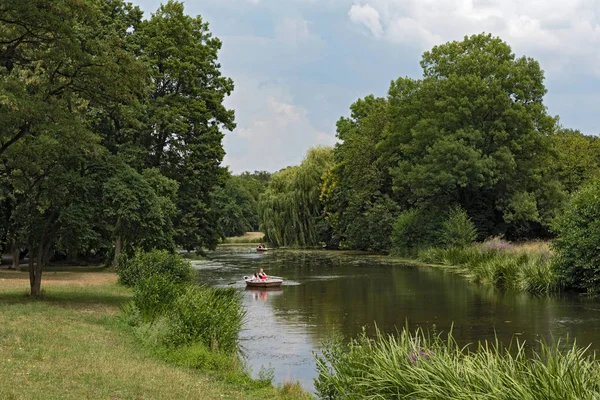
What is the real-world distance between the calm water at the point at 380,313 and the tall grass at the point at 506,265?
119cm

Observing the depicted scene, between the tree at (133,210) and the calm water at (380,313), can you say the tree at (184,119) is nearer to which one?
the calm water at (380,313)

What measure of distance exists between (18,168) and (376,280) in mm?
19689

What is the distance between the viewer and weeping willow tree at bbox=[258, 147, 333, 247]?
7112 centimetres

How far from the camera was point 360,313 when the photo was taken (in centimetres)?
2225

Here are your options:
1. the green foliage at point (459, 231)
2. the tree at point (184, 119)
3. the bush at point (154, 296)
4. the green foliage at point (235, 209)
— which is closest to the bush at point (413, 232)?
the green foliage at point (459, 231)

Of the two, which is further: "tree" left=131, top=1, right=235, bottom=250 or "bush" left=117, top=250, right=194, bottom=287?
"tree" left=131, top=1, right=235, bottom=250

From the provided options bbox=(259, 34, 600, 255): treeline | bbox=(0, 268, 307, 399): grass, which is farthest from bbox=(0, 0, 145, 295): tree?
bbox=(259, 34, 600, 255): treeline

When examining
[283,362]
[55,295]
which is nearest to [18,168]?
[55,295]

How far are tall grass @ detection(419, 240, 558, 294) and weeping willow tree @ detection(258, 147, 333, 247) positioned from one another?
28564 mm

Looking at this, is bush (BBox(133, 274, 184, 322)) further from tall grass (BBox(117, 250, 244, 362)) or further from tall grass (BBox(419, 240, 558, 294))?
tall grass (BBox(419, 240, 558, 294))

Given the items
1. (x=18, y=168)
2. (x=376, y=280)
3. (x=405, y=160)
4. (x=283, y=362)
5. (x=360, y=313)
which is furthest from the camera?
(x=405, y=160)

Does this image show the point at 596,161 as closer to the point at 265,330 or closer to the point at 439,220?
the point at 439,220

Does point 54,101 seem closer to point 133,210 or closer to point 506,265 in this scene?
point 133,210

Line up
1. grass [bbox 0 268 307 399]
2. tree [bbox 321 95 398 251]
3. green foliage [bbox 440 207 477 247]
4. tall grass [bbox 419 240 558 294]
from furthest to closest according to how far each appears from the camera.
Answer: tree [bbox 321 95 398 251] → green foliage [bbox 440 207 477 247] → tall grass [bbox 419 240 558 294] → grass [bbox 0 268 307 399]
